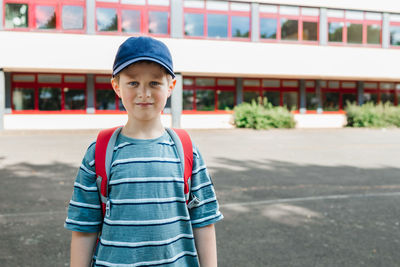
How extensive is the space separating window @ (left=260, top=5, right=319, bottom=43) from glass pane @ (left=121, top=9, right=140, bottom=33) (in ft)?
23.7

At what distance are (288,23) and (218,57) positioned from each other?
5.20 meters

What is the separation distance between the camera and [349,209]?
5609 millimetres

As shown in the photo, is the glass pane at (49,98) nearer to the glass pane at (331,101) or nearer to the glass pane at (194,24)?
the glass pane at (194,24)

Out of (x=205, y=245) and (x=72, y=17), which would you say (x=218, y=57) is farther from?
(x=205, y=245)

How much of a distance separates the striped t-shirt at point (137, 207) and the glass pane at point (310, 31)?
24.4 meters

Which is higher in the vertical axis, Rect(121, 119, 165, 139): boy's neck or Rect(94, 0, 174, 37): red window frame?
Rect(94, 0, 174, 37): red window frame

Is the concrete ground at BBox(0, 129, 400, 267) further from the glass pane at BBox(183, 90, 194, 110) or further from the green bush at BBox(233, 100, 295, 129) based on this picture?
the glass pane at BBox(183, 90, 194, 110)

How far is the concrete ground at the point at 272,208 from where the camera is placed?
3.96m

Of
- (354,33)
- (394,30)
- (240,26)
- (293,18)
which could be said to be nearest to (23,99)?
(240,26)

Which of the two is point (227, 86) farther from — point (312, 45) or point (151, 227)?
point (151, 227)

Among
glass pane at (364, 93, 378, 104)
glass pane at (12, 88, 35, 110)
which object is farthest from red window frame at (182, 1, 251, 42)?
glass pane at (364, 93, 378, 104)

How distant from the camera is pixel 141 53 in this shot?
1592 millimetres

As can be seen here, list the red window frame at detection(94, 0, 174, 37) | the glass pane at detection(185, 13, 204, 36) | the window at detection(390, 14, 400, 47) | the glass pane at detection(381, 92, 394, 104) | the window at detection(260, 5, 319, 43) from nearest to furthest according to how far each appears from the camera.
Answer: the red window frame at detection(94, 0, 174, 37), the glass pane at detection(185, 13, 204, 36), the window at detection(260, 5, 319, 43), the window at detection(390, 14, 400, 47), the glass pane at detection(381, 92, 394, 104)

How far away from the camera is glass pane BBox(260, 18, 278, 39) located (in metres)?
23.8
